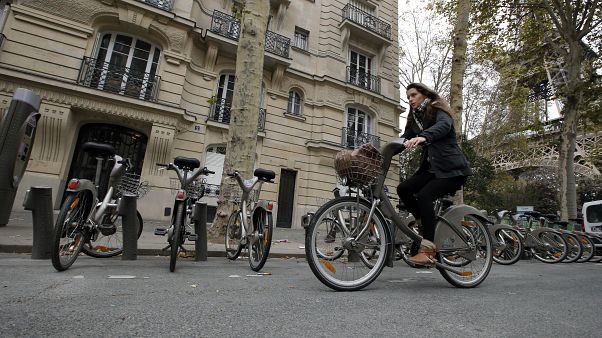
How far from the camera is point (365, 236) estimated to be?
2.51 meters

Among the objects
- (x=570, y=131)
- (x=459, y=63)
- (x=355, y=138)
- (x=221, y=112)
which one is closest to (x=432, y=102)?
(x=459, y=63)

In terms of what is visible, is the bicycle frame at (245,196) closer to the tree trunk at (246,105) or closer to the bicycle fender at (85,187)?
the bicycle fender at (85,187)

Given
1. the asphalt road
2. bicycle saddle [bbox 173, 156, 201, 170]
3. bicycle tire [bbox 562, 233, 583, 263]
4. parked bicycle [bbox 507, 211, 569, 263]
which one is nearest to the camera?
the asphalt road

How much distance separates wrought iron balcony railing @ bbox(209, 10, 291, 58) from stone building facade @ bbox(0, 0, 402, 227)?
0.17 feet

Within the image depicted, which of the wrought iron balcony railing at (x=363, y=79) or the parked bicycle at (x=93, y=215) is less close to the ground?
the wrought iron balcony railing at (x=363, y=79)

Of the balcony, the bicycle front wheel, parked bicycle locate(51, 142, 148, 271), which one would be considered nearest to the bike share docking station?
parked bicycle locate(51, 142, 148, 271)

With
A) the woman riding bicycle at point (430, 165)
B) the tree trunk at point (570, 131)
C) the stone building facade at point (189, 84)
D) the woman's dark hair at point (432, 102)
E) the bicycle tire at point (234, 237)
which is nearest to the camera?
the woman riding bicycle at point (430, 165)

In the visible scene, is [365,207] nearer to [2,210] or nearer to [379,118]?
[2,210]

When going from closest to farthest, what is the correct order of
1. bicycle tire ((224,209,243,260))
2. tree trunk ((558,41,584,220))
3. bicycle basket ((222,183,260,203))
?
bicycle tire ((224,209,243,260))
bicycle basket ((222,183,260,203))
tree trunk ((558,41,584,220))

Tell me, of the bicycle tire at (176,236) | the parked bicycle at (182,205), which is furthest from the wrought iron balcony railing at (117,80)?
the bicycle tire at (176,236)

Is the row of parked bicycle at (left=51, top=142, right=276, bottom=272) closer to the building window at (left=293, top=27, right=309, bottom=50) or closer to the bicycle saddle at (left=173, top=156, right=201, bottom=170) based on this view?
the bicycle saddle at (left=173, top=156, right=201, bottom=170)

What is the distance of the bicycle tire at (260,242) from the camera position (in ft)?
10.7

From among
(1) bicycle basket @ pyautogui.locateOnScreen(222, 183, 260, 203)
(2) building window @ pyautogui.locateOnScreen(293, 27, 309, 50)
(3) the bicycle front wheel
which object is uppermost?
(2) building window @ pyautogui.locateOnScreen(293, 27, 309, 50)

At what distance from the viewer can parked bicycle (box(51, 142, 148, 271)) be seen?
264 cm
